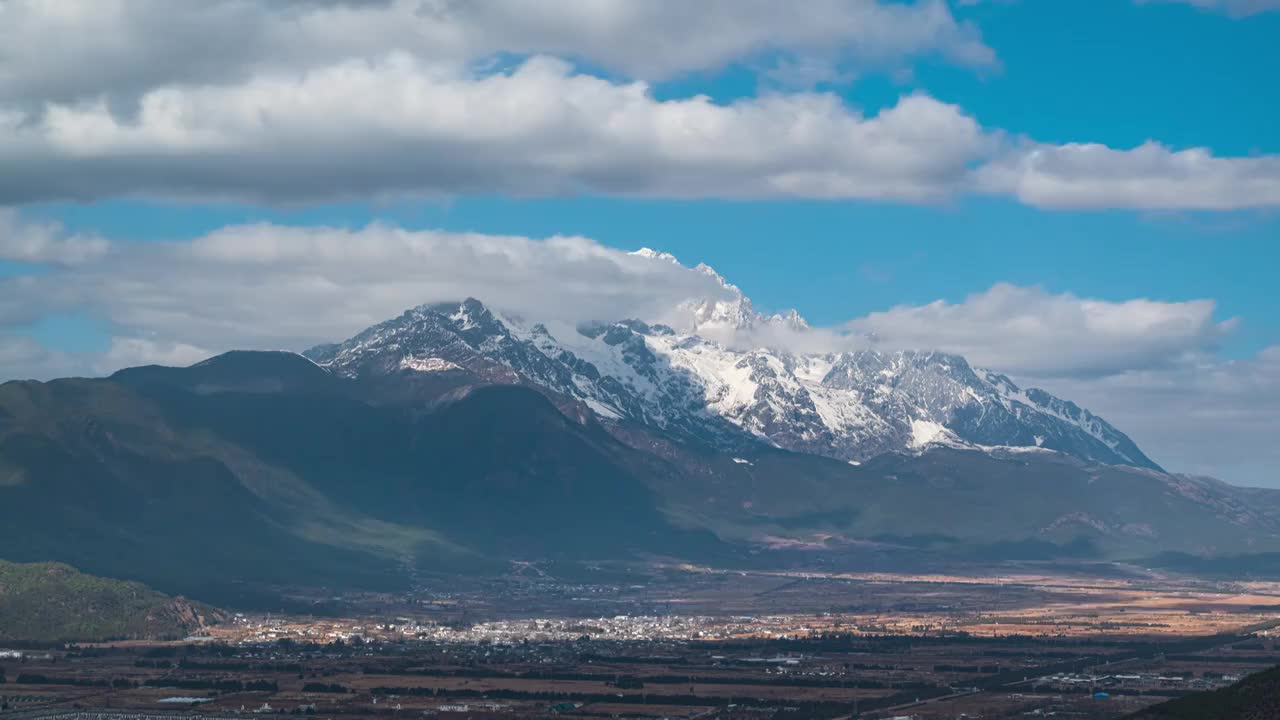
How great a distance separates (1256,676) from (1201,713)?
41.1ft

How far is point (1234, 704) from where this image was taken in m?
168

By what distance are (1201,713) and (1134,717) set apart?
15.2 m

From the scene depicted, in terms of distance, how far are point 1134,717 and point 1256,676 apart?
40.7ft

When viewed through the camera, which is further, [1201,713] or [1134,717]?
[1134,717]

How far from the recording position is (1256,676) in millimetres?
179625

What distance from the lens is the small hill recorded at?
530ft

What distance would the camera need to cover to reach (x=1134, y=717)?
607 feet

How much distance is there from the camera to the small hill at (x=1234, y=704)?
530 ft

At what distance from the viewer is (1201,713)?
17012 cm
